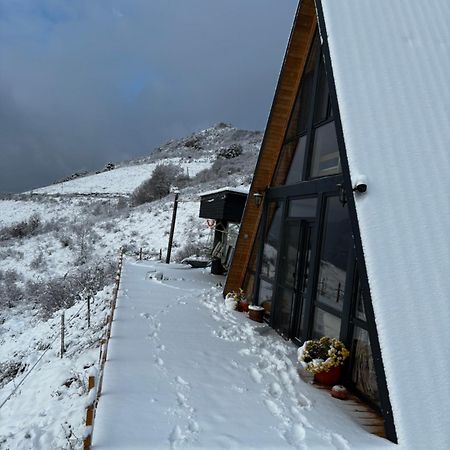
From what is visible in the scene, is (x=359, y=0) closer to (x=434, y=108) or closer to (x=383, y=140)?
(x=434, y=108)

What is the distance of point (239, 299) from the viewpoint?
8.38m

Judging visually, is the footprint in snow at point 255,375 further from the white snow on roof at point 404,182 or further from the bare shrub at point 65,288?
the bare shrub at point 65,288

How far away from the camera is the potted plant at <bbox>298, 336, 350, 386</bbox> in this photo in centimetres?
480

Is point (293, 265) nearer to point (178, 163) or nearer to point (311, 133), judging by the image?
point (311, 133)

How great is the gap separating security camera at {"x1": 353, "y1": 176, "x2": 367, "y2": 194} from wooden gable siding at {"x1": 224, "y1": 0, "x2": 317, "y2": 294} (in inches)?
146

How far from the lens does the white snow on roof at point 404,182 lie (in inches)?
136

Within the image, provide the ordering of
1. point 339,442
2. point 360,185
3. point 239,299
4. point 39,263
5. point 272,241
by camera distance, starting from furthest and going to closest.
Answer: point 39,263 → point 239,299 → point 272,241 → point 360,185 → point 339,442

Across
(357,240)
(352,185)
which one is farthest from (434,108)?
(357,240)

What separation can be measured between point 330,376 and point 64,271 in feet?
51.5

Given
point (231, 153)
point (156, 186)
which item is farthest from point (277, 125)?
point (231, 153)

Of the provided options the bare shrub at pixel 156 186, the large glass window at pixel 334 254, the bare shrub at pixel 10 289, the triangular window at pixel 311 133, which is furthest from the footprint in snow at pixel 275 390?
the bare shrub at pixel 156 186

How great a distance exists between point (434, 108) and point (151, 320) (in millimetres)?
5294

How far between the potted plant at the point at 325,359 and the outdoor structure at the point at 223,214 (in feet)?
25.1

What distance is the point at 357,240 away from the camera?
399 centimetres
